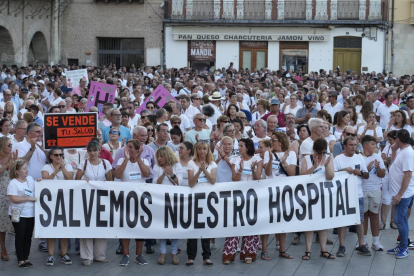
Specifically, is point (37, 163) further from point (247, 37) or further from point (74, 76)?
point (247, 37)

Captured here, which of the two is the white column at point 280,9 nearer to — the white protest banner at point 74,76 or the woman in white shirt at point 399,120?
the white protest banner at point 74,76

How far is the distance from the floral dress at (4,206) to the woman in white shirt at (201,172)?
2310 mm

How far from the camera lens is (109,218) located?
9781mm

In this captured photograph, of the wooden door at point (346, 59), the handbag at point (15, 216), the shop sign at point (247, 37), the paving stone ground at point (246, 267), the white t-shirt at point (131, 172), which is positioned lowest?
the paving stone ground at point (246, 267)

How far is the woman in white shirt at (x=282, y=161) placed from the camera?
10.1 metres

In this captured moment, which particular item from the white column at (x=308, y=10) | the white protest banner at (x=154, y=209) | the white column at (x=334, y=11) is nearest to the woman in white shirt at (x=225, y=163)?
the white protest banner at (x=154, y=209)

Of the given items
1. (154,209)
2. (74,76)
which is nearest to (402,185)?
(154,209)

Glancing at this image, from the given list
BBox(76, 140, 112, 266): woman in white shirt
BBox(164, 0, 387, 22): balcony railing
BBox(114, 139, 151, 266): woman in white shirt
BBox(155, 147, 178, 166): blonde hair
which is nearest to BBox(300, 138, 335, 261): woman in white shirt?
BBox(155, 147, 178, 166): blonde hair

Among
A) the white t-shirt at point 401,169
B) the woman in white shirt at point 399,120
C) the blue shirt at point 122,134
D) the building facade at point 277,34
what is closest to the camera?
the white t-shirt at point 401,169

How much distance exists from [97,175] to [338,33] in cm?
3057

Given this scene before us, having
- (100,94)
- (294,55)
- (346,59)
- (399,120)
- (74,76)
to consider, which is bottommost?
(399,120)

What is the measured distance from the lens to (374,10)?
38875 mm

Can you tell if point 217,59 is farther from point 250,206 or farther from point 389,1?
point 250,206

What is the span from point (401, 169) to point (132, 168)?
11.4ft
